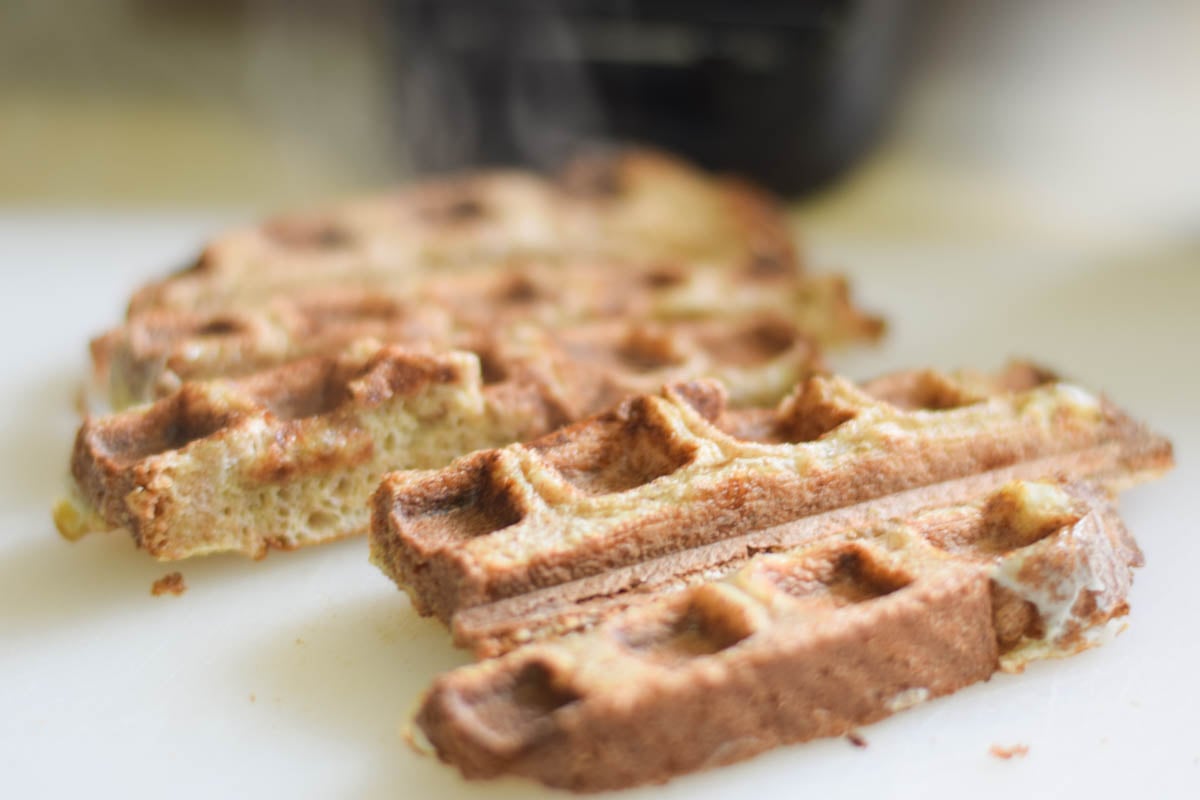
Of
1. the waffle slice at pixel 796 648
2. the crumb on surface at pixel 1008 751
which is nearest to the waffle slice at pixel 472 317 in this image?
the waffle slice at pixel 796 648

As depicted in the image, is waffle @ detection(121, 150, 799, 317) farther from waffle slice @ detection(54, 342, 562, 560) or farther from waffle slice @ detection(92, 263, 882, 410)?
waffle slice @ detection(54, 342, 562, 560)

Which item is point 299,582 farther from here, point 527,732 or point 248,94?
point 248,94

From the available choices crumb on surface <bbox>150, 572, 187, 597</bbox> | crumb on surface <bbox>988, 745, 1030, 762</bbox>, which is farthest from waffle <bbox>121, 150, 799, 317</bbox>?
crumb on surface <bbox>988, 745, 1030, 762</bbox>

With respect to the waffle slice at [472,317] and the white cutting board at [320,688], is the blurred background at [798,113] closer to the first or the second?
the waffle slice at [472,317]

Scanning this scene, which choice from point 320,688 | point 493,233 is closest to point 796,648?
point 320,688

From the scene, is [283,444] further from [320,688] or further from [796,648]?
[796,648]
